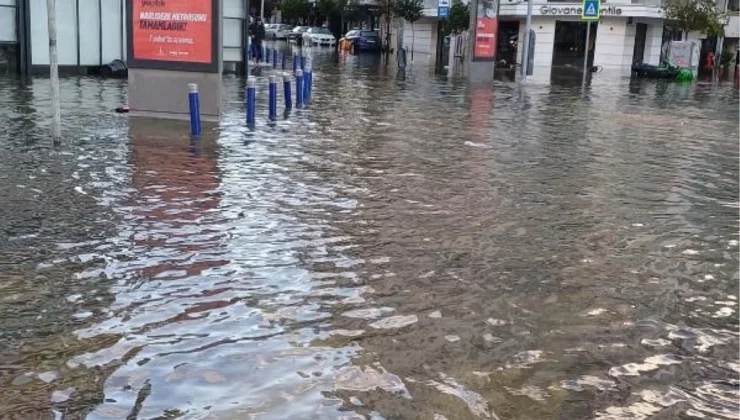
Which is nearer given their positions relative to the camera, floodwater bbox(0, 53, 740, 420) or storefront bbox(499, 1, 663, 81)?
floodwater bbox(0, 53, 740, 420)

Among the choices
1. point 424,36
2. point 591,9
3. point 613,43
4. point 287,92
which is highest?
point 591,9

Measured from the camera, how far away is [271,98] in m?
16.2

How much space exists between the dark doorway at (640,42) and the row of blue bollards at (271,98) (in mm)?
38334

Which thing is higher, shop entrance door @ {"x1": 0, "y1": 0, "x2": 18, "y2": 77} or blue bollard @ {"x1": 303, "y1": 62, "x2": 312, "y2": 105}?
shop entrance door @ {"x1": 0, "y1": 0, "x2": 18, "y2": 77}

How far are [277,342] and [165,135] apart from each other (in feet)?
29.4

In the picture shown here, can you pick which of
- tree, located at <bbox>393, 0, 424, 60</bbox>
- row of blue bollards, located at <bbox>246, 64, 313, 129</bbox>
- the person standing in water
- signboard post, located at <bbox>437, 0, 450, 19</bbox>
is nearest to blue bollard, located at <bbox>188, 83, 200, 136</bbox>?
row of blue bollards, located at <bbox>246, 64, 313, 129</bbox>

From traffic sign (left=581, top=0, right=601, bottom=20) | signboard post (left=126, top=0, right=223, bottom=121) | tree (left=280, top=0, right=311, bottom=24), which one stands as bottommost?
signboard post (left=126, top=0, right=223, bottom=121)

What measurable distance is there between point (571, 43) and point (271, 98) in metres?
40.5

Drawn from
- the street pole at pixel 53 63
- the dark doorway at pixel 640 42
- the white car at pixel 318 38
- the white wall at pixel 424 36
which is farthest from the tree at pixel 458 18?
the street pole at pixel 53 63

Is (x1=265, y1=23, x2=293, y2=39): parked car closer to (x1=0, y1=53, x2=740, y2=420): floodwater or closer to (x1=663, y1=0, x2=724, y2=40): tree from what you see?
(x1=663, y1=0, x2=724, y2=40): tree

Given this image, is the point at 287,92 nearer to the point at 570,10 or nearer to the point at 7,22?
the point at 7,22

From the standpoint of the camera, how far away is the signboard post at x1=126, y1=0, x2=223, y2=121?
14852 millimetres

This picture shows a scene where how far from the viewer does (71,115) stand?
50.3ft

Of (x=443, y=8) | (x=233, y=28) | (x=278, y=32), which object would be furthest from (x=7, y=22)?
(x=278, y=32)
